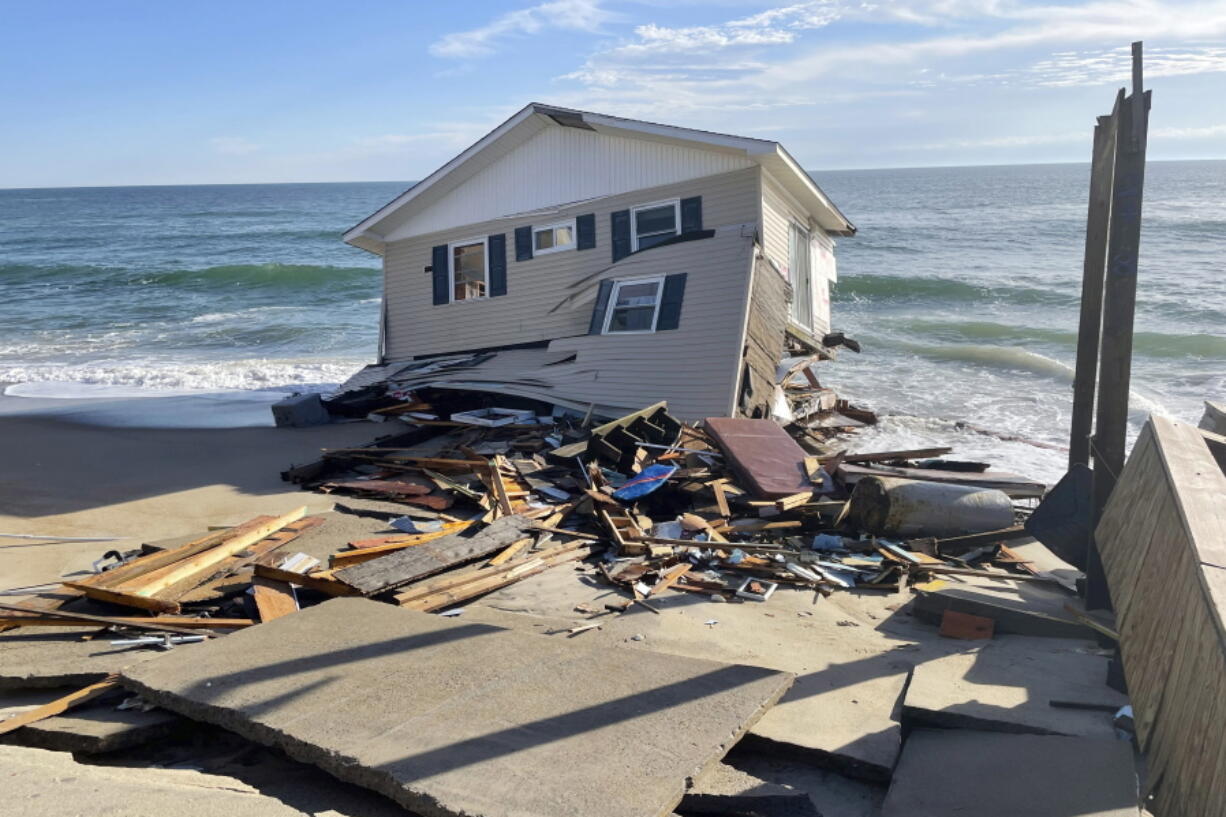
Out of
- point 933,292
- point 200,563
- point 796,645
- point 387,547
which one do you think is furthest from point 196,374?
point 933,292

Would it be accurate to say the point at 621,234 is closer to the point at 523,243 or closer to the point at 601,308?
the point at 601,308

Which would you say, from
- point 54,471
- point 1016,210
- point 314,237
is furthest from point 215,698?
point 1016,210

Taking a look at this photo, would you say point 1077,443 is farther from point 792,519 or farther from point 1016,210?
point 1016,210

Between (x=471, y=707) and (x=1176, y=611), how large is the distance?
10.4 ft

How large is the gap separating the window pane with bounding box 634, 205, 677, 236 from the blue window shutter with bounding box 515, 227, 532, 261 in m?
2.35

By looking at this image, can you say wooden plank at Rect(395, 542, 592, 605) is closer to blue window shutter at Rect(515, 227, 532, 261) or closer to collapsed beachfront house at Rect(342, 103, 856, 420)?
collapsed beachfront house at Rect(342, 103, 856, 420)

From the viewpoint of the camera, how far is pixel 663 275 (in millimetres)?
15766

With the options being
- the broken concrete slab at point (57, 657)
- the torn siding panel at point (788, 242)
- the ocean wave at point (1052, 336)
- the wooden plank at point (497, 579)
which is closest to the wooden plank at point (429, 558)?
the wooden plank at point (497, 579)

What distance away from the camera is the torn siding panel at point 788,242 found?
16.9m

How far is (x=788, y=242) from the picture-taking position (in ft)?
60.4

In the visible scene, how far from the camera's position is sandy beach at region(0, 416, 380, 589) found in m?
9.77

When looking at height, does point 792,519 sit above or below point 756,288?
below

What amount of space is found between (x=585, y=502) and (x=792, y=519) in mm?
2102

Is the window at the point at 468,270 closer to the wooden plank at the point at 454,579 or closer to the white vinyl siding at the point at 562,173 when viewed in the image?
the white vinyl siding at the point at 562,173
